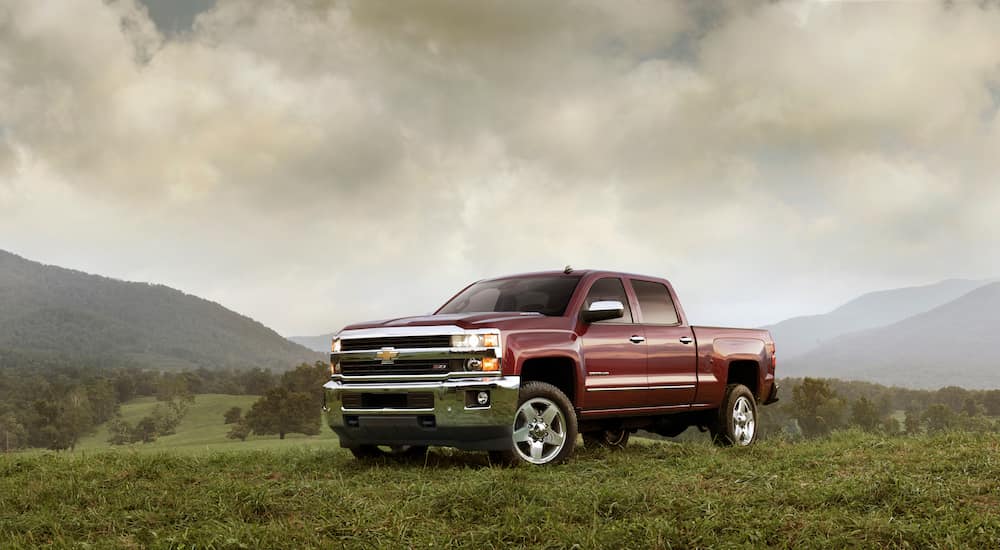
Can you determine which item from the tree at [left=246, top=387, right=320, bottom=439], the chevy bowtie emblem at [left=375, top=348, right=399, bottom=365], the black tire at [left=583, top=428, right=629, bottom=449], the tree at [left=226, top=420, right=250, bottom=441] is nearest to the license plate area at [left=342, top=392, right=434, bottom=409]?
the chevy bowtie emblem at [left=375, top=348, right=399, bottom=365]

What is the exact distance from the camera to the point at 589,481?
703cm

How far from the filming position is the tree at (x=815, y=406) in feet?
304

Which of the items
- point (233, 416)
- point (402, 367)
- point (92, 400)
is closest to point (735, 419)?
point (402, 367)

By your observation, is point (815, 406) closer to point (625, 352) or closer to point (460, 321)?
point (625, 352)

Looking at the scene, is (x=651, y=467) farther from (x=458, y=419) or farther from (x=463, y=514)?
(x=463, y=514)

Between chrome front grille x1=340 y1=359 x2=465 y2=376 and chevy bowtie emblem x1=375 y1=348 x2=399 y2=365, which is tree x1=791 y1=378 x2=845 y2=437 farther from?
chevy bowtie emblem x1=375 y1=348 x2=399 y2=365

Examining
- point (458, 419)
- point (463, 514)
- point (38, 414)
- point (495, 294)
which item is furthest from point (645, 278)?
point (38, 414)

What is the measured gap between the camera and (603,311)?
8844 millimetres

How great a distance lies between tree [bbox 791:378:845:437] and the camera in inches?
3649

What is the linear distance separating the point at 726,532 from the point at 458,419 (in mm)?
3531

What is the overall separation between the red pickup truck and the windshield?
0.02 metres

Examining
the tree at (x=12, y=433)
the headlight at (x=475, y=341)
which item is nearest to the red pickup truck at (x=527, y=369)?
the headlight at (x=475, y=341)

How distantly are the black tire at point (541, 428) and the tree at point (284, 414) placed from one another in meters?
82.7

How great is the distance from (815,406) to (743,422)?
8957 centimetres
